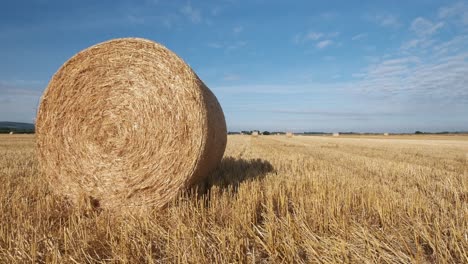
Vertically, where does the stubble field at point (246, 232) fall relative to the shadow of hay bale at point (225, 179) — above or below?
below

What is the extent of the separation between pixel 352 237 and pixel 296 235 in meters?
0.46

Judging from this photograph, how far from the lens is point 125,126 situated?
4.09 meters

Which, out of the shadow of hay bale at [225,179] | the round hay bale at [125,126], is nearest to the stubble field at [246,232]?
the shadow of hay bale at [225,179]

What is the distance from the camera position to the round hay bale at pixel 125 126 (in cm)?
388

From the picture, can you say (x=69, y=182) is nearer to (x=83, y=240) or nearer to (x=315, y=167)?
(x=83, y=240)

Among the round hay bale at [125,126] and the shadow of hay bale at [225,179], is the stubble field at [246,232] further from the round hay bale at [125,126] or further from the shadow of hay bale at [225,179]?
the round hay bale at [125,126]

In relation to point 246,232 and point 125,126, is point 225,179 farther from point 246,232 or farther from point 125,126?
point 246,232

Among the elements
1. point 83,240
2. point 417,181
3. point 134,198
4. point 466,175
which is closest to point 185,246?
point 83,240

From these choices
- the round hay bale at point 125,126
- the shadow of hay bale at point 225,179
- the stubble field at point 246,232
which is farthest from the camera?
the shadow of hay bale at point 225,179

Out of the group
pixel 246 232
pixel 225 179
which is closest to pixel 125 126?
pixel 225 179

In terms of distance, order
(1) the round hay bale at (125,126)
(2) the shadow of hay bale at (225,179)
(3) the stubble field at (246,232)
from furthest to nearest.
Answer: (2) the shadow of hay bale at (225,179) → (1) the round hay bale at (125,126) → (3) the stubble field at (246,232)

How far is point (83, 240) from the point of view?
2.54 m

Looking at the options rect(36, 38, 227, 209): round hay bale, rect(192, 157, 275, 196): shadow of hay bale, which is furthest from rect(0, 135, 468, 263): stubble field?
rect(36, 38, 227, 209): round hay bale

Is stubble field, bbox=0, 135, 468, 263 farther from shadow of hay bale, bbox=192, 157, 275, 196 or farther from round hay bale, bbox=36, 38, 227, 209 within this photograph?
round hay bale, bbox=36, 38, 227, 209
